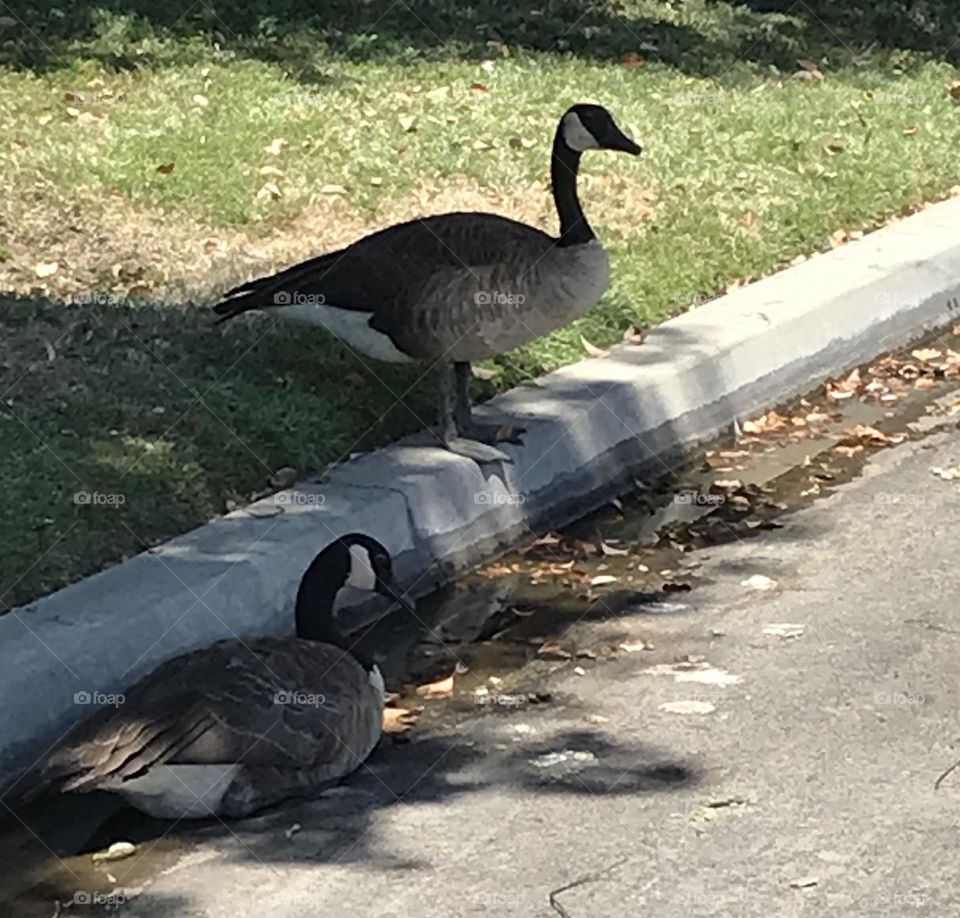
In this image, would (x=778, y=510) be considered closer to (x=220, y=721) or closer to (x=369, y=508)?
(x=369, y=508)

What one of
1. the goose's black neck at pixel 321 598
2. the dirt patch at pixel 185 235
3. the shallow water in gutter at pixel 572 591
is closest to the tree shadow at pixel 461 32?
the dirt patch at pixel 185 235

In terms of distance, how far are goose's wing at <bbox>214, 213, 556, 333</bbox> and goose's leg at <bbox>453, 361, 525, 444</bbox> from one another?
0.42 meters

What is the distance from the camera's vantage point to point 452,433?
7789 millimetres

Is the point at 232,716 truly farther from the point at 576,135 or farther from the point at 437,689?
the point at 576,135

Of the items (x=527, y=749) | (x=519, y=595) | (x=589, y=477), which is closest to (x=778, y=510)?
(x=589, y=477)

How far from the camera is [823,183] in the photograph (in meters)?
11.6

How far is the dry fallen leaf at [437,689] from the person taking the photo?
21.2 ft

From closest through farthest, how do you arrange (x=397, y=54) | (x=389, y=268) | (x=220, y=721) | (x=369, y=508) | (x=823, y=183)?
(x=220, y=721), (x=369, y=508), (x=389, y=268), (x=823, y=183), (x=397, y=54)

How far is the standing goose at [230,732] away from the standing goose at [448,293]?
1.85m

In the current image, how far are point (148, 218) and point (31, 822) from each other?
5025 mm

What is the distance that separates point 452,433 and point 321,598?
1.64m

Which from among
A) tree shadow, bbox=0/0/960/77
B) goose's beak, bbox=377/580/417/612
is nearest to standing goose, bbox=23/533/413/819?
goose's beak, bbox=377/580/417/612

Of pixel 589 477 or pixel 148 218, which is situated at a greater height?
pixel 148 218

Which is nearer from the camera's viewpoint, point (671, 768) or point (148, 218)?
point (671, 768)
